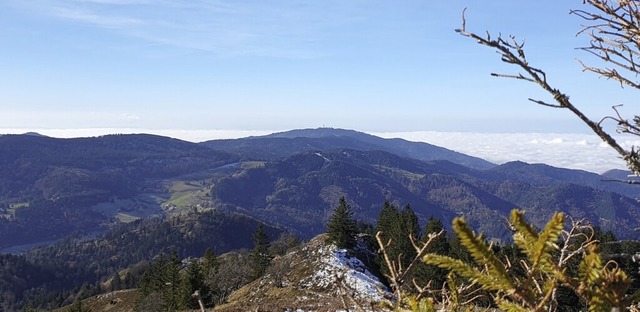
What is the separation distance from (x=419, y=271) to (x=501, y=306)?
171 feet

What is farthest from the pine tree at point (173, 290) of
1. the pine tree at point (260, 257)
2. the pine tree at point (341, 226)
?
the pine tree at point (341, 226)

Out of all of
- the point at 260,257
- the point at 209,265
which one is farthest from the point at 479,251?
the point at 260,257

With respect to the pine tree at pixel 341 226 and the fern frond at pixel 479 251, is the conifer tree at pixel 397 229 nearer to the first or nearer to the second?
the pine tree at pixel 341 226

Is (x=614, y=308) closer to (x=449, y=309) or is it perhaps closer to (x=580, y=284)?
(x=580, y=284)

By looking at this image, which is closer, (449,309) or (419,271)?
(449,309)

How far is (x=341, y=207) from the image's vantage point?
6725cm

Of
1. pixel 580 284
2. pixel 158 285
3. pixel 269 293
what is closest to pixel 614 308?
pixel 580 284

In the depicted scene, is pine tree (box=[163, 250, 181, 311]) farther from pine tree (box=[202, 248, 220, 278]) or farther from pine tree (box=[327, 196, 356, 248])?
pine tree (box=[327, 196, 356, 248])

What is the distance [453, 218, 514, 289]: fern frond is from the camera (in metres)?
1.50

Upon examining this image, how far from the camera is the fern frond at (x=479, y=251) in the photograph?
4.91 feet

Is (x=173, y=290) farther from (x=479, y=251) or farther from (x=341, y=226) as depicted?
(x=479, y=251)

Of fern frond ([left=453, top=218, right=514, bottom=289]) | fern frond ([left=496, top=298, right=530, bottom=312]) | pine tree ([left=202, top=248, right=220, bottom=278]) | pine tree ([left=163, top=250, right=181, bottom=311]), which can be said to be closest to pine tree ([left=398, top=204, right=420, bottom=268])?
pine tree ([left=163, top=250, right=181, bottom=311])

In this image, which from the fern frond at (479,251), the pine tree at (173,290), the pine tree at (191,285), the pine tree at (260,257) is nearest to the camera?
the fern frond at (479,251)

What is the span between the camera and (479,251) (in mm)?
1572
